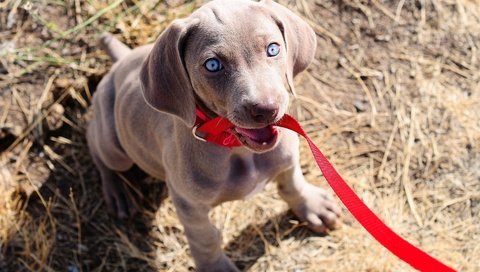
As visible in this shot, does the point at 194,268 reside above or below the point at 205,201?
below

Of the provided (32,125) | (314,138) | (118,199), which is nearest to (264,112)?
(314,138)

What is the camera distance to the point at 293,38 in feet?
10.7

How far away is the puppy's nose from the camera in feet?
9.36

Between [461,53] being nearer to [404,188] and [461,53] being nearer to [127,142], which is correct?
[404,188]

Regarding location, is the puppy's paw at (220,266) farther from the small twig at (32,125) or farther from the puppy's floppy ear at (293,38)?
the small twig at (32,125)

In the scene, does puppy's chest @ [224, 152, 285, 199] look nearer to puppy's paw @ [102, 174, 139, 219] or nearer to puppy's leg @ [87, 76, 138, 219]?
puppy's leg @ [87, 76, 138, 219]

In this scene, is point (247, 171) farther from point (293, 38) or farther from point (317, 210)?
point (317, 210)

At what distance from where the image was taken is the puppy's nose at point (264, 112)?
2.85 meters

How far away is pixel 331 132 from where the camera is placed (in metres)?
4.90

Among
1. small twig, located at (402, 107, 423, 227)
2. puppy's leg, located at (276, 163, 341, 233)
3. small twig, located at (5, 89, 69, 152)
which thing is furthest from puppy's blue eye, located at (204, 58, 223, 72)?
small twig, located at (5, 89, 69, 152)

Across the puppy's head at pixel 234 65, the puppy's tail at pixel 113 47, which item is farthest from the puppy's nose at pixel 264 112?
the puppy's tail at pixel 113 47

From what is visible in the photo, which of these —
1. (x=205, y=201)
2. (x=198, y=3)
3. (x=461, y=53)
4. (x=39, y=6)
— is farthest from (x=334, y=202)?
A: (x=39, y=6)

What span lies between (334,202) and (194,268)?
104cm

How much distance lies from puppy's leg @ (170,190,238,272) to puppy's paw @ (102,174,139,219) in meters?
0.74
